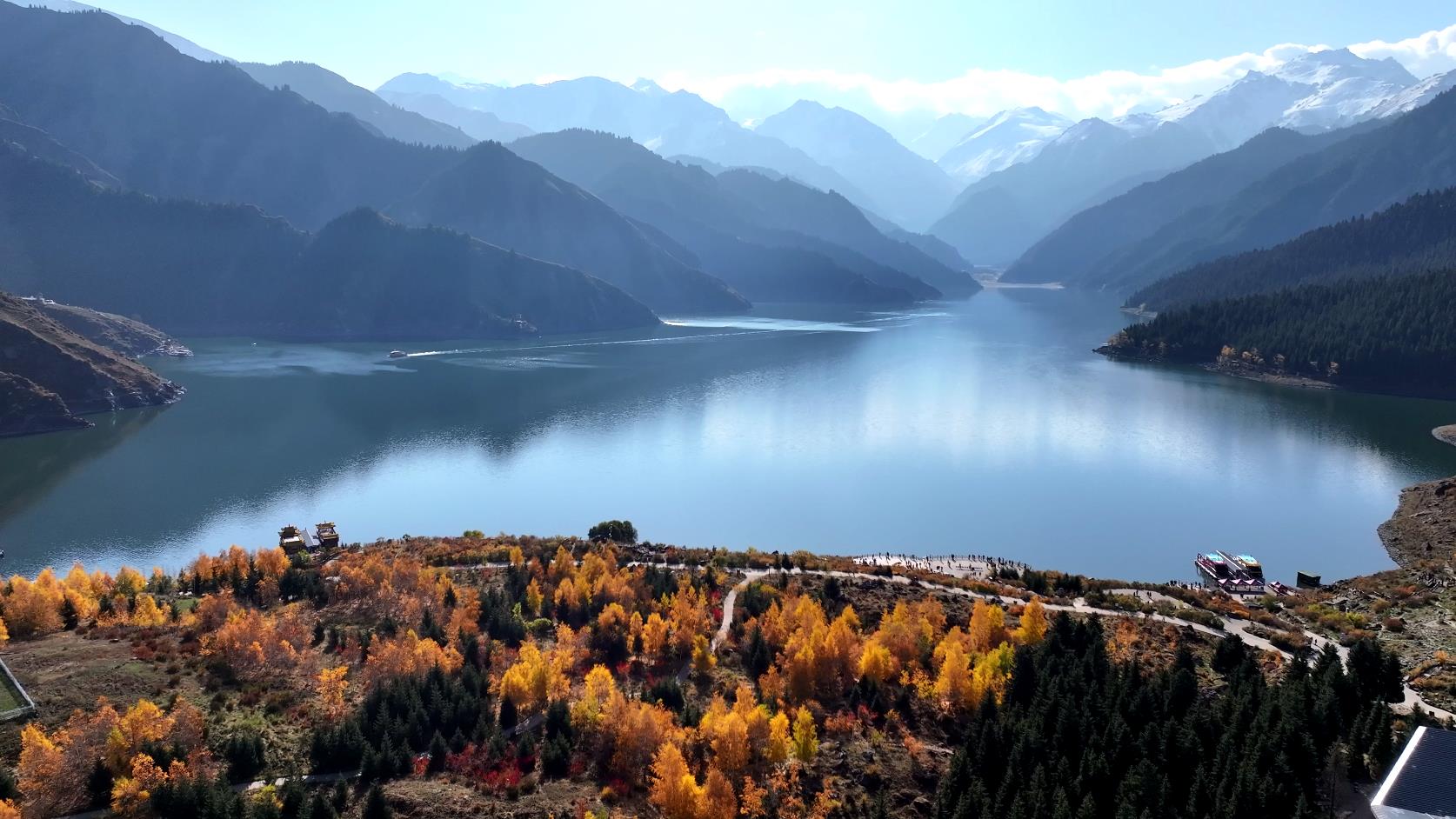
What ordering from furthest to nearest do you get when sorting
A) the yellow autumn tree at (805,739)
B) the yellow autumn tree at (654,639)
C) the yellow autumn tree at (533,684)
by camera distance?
the yellow autumn tree at (654,639), the yellow autumn tree at (533,684), the yellow autumn tree at (805,739)

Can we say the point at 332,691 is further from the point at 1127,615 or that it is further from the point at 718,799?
the point at 1127,615

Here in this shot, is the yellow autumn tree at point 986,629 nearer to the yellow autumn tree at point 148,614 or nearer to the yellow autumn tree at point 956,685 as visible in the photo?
the yellow autumn tree at point 956,685

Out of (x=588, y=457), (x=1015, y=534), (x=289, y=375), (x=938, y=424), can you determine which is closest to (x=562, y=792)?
(x=1015, y=534)

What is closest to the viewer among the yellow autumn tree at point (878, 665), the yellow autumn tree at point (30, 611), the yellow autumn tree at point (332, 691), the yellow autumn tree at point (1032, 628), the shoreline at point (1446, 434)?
the yellow autumn tree at point (332, 691)

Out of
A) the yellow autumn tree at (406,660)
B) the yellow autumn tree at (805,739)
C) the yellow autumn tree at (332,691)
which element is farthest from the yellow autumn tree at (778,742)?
the yellow autumn tree at (332,691)

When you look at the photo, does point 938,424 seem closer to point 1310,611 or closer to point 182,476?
point 1310,611

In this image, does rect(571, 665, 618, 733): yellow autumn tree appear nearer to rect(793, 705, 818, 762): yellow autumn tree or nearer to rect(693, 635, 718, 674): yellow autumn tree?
rect(693, 635, 718, 674): yellow autumn tree

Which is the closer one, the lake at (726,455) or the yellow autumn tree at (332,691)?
the yellow autumn tree at (332,691)

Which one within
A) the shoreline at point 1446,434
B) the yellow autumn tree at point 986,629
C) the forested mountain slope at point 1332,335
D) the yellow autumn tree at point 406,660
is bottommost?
the yellow autumn tree at point 406,660
